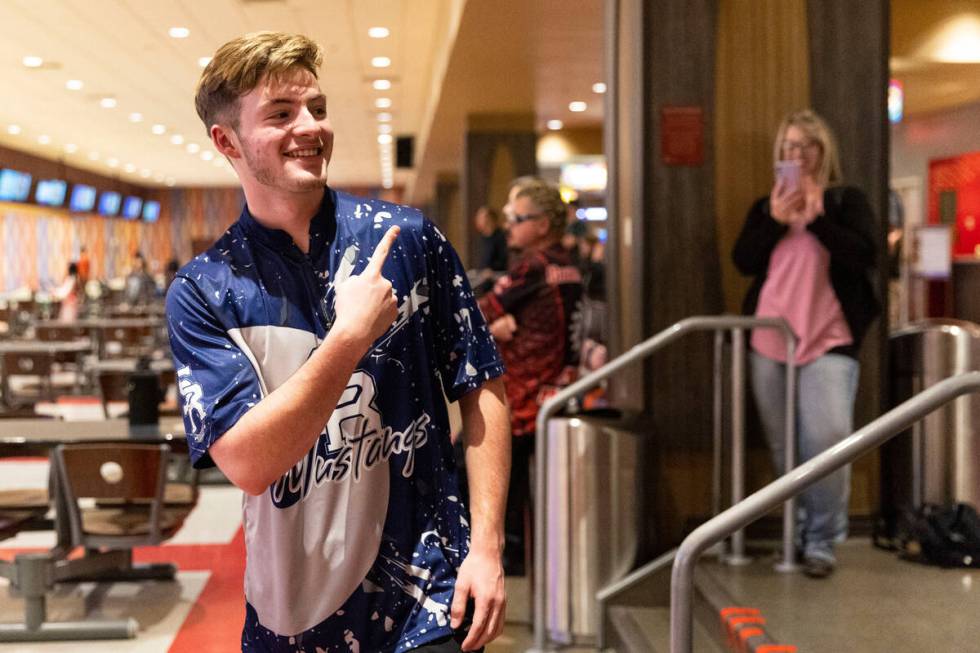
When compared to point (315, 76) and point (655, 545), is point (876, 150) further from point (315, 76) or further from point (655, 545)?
point (315, 76)

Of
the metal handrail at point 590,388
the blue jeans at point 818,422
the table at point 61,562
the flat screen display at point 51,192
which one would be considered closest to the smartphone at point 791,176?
the metal handrail at point 590,388

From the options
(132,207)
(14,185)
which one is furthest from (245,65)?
(132,207)

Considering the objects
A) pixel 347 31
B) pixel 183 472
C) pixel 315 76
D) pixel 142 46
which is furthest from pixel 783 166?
pixel 142 46

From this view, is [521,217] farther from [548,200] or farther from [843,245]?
[843,245]

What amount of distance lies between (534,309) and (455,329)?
300 cm

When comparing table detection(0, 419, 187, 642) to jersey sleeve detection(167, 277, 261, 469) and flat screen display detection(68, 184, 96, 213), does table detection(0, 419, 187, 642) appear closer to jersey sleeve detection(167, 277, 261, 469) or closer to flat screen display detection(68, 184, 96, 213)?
jersey sleeve detection(167, 277, 261, 469)

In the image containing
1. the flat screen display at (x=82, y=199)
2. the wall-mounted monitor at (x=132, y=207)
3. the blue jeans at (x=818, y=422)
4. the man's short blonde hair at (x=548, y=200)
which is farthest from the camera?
the wall-mounted monitor at (x=132, y=207)

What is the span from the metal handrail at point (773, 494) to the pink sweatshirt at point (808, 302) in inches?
83.5

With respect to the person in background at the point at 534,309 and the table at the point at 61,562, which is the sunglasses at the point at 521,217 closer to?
the person in background at the point at 534,309

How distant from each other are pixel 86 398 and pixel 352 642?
36.8ft

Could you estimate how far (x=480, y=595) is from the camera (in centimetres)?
158

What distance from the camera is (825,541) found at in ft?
14.1

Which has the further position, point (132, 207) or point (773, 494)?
point (132, 207)

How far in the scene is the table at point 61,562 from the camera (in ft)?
15.2
